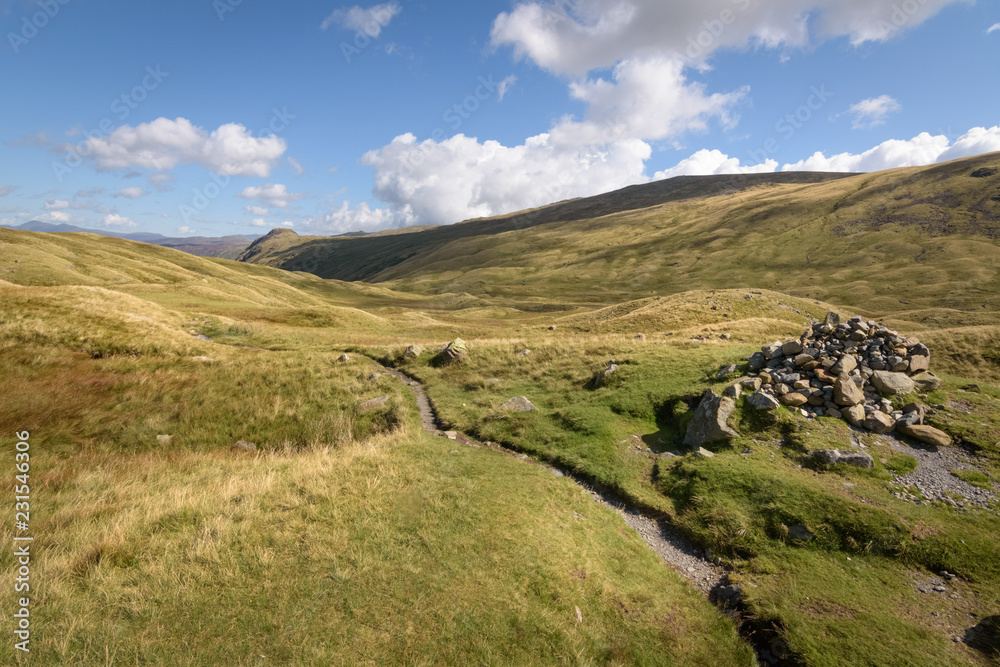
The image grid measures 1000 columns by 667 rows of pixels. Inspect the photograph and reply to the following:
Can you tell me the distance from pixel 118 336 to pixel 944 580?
37716 millimetres

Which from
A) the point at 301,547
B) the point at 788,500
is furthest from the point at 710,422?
the point at 301,547

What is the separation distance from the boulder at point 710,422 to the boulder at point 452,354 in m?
16.7

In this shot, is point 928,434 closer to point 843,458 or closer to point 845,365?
point 843,458

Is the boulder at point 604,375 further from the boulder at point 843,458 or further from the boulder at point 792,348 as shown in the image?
the boulder at point 843,458

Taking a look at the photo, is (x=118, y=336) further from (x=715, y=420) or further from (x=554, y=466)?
(x=715, y=420)

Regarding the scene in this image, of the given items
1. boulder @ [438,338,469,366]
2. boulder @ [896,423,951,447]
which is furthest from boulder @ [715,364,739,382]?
boulder @ [438,338,469,366]

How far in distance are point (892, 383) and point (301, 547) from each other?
21847mm

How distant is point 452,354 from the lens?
29781 millimetres

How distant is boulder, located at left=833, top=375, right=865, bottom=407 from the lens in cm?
1573

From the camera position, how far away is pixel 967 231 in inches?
5251

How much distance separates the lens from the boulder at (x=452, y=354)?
2953 cm

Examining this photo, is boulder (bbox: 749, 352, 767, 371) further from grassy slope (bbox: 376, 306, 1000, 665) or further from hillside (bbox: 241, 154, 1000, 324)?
hillside (bbox: 241, 154, 1000, 324)

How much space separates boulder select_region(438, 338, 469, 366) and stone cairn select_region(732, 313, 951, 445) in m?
17.7

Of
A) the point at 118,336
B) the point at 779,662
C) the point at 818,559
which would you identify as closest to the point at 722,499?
the point at 818,559
